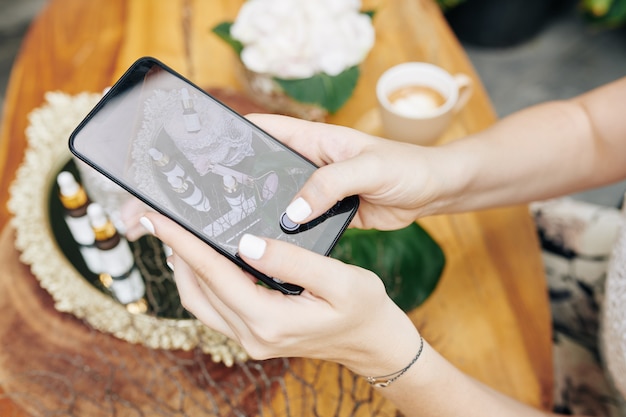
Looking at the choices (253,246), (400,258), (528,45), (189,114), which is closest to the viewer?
(253,246)

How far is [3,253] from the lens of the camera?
774mm

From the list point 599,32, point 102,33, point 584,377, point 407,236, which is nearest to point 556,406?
point 584,377

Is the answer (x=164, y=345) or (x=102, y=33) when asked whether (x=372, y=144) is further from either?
(x=102, y=33)

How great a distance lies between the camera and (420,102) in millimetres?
870

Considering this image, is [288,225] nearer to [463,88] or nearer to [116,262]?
[116,262]

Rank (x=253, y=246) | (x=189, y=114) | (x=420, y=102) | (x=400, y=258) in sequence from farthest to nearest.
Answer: (x=420, y=102) < (x=400, y=258) < (x=189, y=114) < (x=253, y=246)

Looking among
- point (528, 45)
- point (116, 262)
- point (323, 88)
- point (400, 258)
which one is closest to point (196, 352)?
point (116, 262)

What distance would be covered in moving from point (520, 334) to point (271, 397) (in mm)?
314

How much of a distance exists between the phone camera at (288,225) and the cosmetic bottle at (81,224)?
0.30 m

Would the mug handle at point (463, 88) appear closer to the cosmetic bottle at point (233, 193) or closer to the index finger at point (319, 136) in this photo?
the index finger at point (319, 136)

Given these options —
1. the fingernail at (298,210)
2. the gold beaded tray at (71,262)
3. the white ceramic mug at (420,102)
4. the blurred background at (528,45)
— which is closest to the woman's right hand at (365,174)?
the fingernail at (298,210)

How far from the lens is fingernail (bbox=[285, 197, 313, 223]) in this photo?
57cm

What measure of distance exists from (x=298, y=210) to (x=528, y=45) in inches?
65.1

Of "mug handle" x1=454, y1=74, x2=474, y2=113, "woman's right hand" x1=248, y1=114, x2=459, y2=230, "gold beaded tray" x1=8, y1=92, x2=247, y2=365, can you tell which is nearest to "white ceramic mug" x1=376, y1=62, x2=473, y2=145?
"mug handle" x1=454, y1=74, x2=474, y2=113
